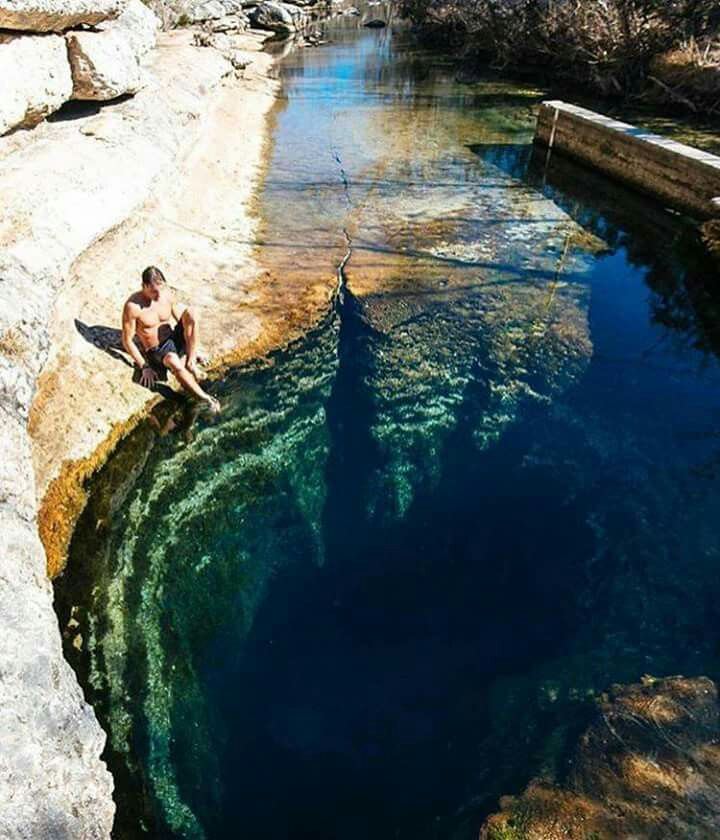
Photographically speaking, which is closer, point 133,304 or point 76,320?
point 133,304

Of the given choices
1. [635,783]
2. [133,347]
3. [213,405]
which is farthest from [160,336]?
[635,783]

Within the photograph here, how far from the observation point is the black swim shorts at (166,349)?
6.45m

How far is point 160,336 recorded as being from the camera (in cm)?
650

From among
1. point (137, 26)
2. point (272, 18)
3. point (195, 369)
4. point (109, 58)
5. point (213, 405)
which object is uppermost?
point (272, 18)

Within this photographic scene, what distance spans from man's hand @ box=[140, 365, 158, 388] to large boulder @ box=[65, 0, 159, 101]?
5.30m

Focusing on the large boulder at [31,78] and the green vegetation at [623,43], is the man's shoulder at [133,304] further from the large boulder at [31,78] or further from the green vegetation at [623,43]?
the green vegetation at [623,43]

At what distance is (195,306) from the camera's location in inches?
305

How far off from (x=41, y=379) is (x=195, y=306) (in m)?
2.29

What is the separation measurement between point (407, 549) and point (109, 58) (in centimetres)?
864

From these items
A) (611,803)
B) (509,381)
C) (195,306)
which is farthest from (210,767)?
→ (195,306)

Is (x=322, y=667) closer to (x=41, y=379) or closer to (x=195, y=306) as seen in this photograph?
(x=41, y=379)

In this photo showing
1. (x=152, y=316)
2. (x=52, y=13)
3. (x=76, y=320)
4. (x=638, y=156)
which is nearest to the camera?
(x=152, y=316)

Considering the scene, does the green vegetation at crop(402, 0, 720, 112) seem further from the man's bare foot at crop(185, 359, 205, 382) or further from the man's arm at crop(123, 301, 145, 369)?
the man's arm at crop(123, 301, 145, 369)

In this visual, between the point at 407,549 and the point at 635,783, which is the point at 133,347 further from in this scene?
the point at 635,783
